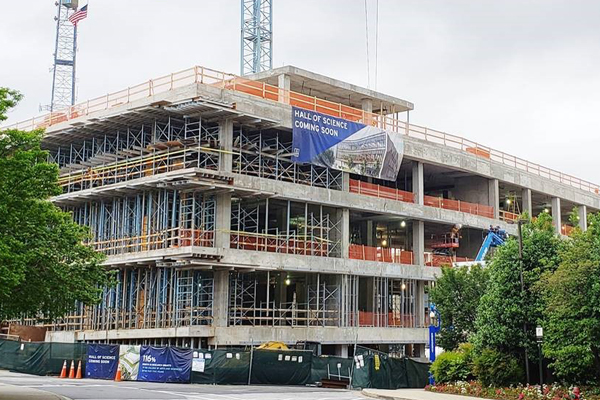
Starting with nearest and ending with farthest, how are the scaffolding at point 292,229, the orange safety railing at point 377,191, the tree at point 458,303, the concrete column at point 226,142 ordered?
the tree at point 458,303 < the concrete column at point 226,142 < the scaffolding at point 292,229 < the orange safety railing at point 377,191

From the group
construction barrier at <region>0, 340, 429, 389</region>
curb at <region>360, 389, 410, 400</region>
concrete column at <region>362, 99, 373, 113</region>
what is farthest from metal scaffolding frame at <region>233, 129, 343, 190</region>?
curb at <region>360, 389, 410, 400</region>

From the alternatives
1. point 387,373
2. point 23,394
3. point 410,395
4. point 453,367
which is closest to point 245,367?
point 387,373

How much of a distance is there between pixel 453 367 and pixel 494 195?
28985 millimetres

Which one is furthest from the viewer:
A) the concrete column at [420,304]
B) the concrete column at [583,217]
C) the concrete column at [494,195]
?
the concrete column at [583,217]

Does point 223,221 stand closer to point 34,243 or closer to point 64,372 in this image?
point 64,372

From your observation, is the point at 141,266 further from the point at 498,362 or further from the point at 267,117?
the point at 498,362

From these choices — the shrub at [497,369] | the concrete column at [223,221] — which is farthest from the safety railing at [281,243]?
the shrub at [497,369]

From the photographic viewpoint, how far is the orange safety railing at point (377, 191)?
168 feet

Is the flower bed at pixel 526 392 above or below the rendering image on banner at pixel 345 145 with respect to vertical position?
below

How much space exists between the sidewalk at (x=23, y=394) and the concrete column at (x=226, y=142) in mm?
16345

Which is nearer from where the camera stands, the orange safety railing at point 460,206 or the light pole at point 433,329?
the light pole at point 433,329

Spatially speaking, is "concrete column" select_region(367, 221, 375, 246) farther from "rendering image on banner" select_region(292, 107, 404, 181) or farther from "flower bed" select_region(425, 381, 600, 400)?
"flower bed" select_region(425, 381, 600, 400)

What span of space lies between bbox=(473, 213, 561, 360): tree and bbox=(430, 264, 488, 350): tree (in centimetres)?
725

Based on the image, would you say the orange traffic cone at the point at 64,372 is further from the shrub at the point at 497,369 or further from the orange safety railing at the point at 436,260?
the orange safety railing at the point at 436,260
